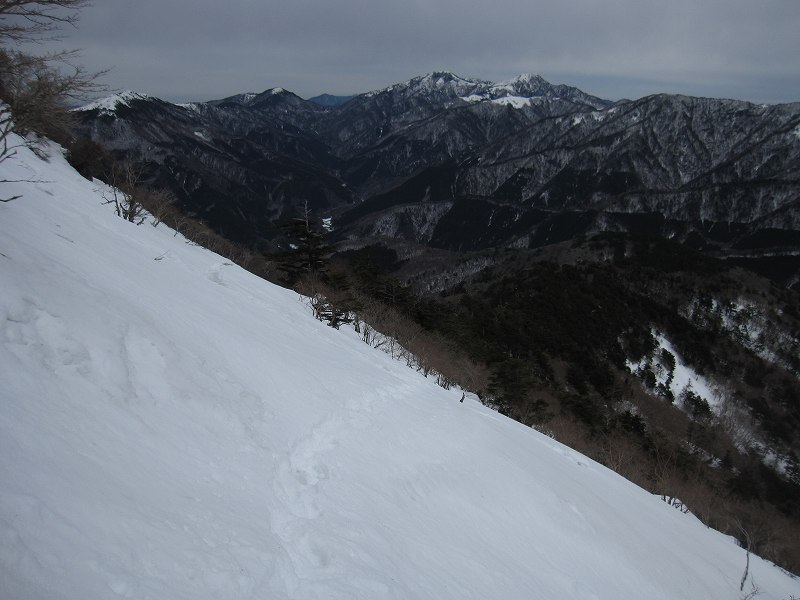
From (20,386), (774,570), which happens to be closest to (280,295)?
(20,386)

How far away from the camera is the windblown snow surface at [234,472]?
3.82 meters

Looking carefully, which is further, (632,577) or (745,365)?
(745,365)

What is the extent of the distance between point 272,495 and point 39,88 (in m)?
7.77

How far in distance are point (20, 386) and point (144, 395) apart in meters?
1.37

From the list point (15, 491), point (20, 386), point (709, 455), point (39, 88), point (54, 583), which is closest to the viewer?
point (54, 583)

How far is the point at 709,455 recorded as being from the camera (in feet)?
211

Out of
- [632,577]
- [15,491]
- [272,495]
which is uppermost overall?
[15,491]

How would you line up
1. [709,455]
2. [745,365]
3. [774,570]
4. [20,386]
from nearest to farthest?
[20,386], [774,570], [709,455], [745,365]

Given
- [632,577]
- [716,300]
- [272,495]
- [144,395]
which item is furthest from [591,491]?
[716,300]

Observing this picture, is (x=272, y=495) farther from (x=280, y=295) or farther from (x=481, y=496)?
(x=280, y=295)

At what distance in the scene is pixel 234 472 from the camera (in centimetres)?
557

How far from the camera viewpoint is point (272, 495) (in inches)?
221

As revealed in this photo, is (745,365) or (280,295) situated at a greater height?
(280,295)

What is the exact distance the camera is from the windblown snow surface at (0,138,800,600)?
382cm
